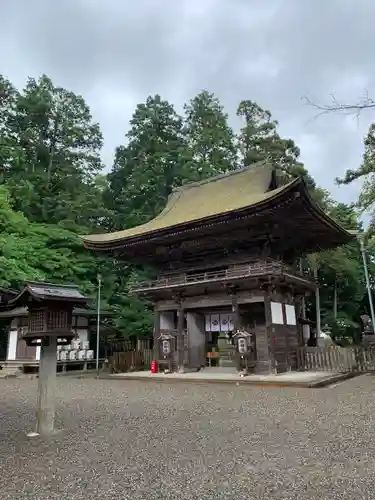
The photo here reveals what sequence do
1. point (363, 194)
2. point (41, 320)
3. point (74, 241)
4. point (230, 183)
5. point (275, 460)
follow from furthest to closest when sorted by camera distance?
point (74, 241)
point (230, 183)
point (363, 194)
point (41, 320)
point (275, 460)

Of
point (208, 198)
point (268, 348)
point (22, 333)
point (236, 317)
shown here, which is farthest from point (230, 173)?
point (22, 333)

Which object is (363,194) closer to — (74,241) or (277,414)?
(277,414)

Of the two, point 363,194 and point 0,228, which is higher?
point 363,194

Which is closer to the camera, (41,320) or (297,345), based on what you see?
(41,320)

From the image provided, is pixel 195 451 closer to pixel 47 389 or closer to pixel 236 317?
pixel 47 389

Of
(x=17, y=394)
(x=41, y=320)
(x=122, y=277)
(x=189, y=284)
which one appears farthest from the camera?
(x=122, y=277)

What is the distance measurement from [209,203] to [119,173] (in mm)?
16040

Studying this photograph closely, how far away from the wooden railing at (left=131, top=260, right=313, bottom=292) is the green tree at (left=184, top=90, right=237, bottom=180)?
43.1ft

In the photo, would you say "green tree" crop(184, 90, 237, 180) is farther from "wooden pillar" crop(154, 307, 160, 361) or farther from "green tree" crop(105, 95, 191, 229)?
"wooden pillar" crop(154, 307, 160, 361)

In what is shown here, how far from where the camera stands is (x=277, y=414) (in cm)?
674

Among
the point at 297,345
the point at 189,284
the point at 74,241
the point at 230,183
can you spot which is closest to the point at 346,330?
the point at 297,345

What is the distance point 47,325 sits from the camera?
5879 millimetres

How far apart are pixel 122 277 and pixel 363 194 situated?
15.4m

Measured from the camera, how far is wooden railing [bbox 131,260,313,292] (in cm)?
1322
